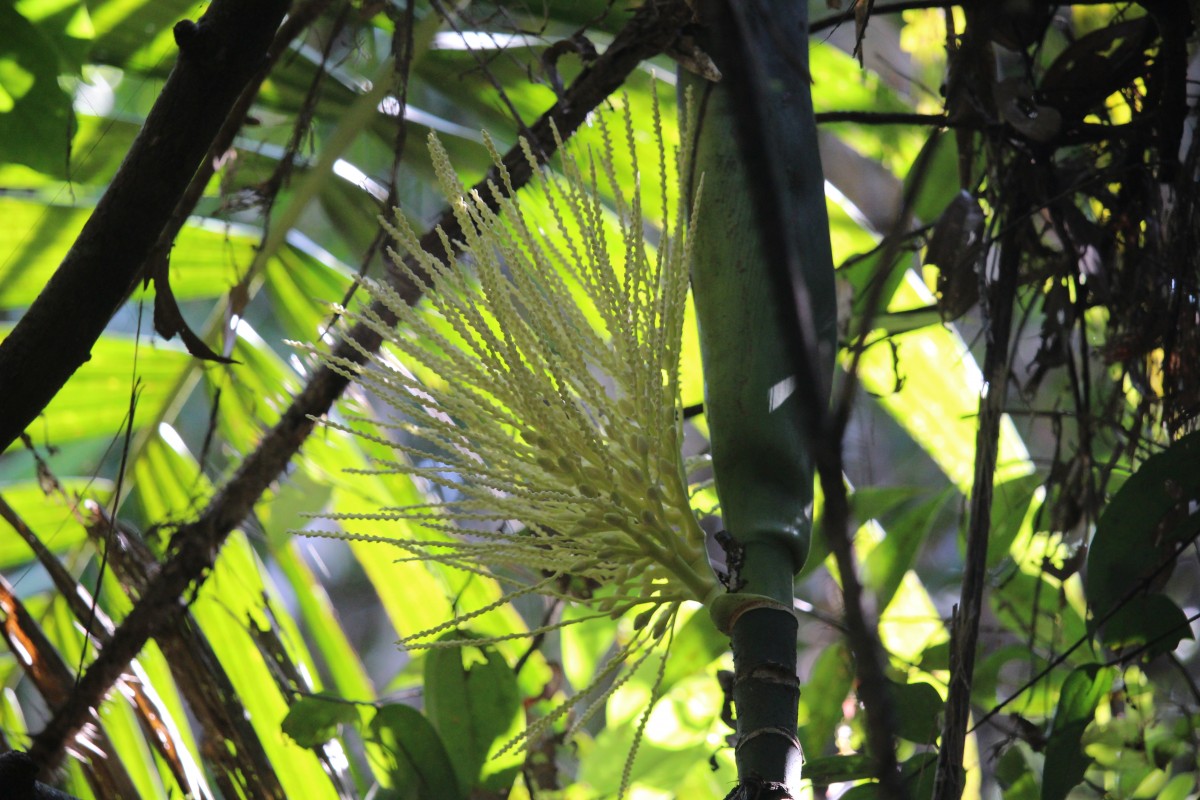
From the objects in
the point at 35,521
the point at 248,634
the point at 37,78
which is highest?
the point at 37,78

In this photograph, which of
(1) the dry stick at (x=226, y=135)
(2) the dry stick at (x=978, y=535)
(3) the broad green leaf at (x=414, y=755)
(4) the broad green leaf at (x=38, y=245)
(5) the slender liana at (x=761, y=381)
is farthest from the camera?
(4) the broad green leaf at (x=38, y=245)

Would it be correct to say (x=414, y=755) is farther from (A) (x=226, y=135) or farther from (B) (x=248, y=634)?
(A) (x=226, y=135)

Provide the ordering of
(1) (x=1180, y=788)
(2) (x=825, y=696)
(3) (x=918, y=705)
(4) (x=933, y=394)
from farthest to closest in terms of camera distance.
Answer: (4) (x=933, y=394) → (2) (x=825, y=696) → (1) (x=1180, y=788) → (3) (x=918, y=705)

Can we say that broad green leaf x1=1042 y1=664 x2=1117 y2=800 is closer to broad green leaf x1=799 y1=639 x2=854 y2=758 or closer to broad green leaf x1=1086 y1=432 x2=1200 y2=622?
broad green leaf x1=1086 y1=432 x2=1200 y2=622

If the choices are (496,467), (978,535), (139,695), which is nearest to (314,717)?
(139,695)

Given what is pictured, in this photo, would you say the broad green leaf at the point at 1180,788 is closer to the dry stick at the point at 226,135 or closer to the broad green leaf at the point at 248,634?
the broad green leaf at the point at 248,634

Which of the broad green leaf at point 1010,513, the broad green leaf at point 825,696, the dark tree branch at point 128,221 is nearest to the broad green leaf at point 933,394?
the broad green leaf at point 1010,513

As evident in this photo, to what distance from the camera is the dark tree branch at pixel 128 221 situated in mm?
687

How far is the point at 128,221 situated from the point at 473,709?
59 centimetres

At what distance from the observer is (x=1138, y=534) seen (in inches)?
35.9

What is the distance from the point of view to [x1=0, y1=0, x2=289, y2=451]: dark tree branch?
2.25 ft

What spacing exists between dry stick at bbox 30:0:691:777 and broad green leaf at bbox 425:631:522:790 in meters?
0.29

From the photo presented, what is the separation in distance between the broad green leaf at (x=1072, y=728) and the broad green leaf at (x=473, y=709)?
0.50 metres

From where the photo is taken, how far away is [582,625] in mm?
1509
